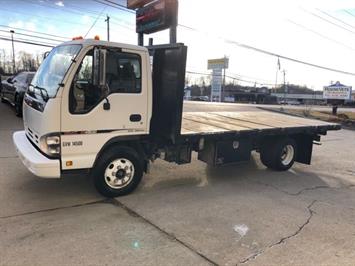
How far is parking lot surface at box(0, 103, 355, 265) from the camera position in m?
3.78

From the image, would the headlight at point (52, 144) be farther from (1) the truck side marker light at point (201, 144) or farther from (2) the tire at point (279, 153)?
(2) the tire at point (279, 153)

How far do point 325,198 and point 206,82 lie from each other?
116 metres

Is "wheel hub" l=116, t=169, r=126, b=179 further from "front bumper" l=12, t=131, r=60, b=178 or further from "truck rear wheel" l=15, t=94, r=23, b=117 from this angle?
"truck rear wheel" l=15, t=94, r=23, b=117

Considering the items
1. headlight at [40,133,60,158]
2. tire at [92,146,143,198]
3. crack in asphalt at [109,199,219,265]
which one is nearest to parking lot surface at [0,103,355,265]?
crack in asphalt at [109,199,219,265]

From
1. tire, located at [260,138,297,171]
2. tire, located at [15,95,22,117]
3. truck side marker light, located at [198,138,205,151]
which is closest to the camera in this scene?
truck side marker light, located at [198,138,205,151]

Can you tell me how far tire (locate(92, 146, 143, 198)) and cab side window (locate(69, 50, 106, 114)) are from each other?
0.82m

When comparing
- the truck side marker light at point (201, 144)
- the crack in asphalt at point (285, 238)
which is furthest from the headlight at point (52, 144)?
the crack in asphalt at point (285, 238)

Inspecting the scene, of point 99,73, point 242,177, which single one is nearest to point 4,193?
point 99,73

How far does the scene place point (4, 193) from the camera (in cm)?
547

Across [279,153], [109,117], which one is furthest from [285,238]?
[279,153]

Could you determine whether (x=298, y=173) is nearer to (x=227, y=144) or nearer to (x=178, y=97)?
(x=227, y=144)

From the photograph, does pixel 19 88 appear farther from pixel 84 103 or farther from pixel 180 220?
pixel 180 220

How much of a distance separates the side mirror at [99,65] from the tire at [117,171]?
3.91 feet

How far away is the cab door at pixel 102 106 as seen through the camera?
487 centimetres
